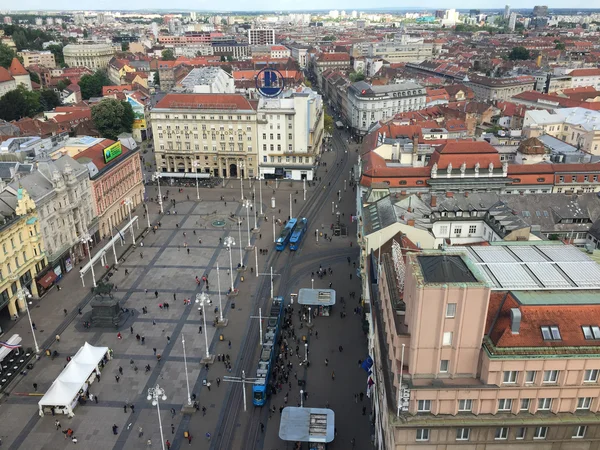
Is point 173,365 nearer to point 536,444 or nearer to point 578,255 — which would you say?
point 536,444

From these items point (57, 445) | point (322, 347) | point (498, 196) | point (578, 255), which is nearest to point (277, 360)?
point (322, 347)

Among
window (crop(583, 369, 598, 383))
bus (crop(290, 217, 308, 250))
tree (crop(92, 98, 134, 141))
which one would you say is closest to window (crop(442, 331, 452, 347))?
window (crop(583, 369, 598, 383))

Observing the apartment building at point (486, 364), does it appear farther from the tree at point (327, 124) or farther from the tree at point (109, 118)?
the tree at point (327, 124)

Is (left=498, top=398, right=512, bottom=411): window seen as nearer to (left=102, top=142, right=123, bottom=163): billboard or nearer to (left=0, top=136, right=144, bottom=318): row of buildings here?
(left=0, top=136, right=144, bottom=318): row of buildings

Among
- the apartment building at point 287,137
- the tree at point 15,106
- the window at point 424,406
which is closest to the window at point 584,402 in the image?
the window at point 424,406

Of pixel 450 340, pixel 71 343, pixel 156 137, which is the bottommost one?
pixel 71 343

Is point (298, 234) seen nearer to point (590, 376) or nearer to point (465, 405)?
point (465, 405)
